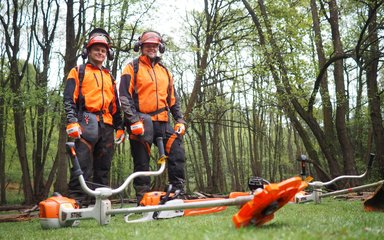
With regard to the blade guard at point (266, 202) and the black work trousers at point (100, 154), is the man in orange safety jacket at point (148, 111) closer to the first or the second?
the black work trousers at point (100, 154)

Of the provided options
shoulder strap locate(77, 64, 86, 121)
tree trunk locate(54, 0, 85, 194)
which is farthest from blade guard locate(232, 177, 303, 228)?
tree trunk locate(54, 0, 85, 194)

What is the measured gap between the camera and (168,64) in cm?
2248

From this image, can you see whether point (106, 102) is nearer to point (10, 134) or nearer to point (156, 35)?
point (156, 35)

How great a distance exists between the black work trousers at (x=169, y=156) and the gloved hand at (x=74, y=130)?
833 millimetres

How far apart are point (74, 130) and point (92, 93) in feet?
2.02

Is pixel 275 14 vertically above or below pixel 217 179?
above

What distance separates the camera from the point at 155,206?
2.95 meters

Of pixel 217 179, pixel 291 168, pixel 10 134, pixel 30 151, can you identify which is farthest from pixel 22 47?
pixel 291 168

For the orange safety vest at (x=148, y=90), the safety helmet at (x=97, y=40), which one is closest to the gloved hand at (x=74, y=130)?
the orange safety vest at (x=148, y=90)

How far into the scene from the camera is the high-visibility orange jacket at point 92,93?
14.6 feet

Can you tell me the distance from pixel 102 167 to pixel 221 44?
1250 centimetres

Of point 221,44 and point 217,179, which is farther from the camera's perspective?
point 217,179

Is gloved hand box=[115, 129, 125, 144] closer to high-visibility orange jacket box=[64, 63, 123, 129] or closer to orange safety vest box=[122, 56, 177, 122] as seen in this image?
high-visibility orange jacket box=[64, 63, 123, 129]

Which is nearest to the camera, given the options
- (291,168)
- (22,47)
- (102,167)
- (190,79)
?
(102,167)
